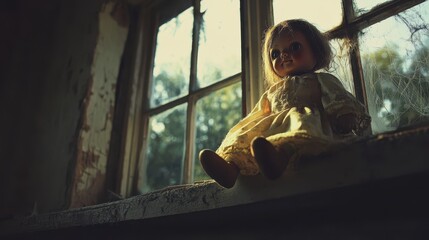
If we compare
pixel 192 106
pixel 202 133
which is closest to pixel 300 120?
pixel 192 106

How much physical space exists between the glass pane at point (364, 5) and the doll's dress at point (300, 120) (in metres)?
0.28

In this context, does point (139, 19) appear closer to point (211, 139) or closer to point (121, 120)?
point (121, 120)

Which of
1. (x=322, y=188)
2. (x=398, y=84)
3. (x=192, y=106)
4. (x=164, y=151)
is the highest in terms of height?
(x=164, y=151)

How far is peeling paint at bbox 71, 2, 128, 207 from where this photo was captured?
130 centimetres

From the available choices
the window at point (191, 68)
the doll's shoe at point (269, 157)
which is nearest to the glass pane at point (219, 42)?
the window at point (191, 68)

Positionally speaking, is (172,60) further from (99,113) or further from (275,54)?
(275,54)

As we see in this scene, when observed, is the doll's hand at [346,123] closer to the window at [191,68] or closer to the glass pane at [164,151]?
the window at [191,68]

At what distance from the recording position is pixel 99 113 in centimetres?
140

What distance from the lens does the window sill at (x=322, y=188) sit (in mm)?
524

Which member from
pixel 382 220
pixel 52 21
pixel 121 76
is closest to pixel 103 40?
pixel 121 76

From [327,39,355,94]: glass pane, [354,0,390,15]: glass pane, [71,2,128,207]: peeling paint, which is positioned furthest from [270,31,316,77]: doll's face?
[71,2,128,207]: peeling paint

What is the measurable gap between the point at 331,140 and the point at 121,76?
1061 millimetres

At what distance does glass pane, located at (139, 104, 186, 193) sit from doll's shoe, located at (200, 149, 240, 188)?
0.64 meters

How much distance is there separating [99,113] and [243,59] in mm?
597
